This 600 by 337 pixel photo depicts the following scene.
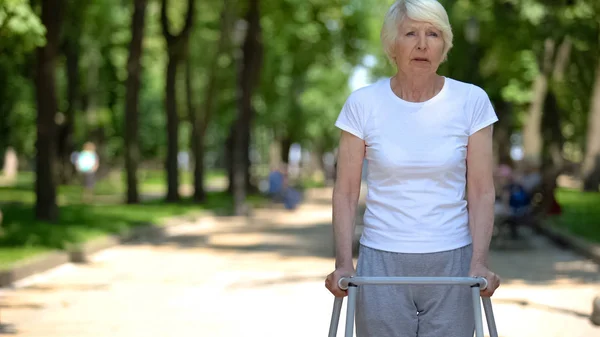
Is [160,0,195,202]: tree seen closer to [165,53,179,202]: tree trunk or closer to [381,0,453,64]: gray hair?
[165,53,179,202]: tree trunk

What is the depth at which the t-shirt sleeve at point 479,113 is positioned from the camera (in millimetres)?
4285

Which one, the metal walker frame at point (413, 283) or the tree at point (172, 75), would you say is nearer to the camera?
the metal walker frame at point (413, 283)

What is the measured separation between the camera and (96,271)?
16297 mm

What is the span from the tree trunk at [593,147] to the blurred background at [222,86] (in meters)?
0.07

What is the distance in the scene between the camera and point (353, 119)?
4316 mm

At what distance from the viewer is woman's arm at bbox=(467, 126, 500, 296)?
13.9ft

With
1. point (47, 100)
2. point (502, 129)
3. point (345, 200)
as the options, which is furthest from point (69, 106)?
point (345, 200)

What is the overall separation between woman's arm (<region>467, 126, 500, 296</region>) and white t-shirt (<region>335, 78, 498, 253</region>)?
30 millimetres

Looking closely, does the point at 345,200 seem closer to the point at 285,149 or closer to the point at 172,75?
the point at 172,75

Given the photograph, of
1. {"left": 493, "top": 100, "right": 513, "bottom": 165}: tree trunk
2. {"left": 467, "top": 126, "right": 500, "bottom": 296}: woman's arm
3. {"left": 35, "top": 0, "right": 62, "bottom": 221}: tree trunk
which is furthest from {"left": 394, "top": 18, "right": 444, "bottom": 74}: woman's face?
{"left": 493, "top": 100, "right": 513, "bottom": 165}: tree trunk

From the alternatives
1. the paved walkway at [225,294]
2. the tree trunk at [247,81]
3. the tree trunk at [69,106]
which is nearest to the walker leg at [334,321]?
the paved walkway at [225,294]

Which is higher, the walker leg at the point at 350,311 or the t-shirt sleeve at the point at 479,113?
the t-shirt sleeve at the point at 479,113

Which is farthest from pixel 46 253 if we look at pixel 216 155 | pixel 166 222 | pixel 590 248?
pixel 216 155

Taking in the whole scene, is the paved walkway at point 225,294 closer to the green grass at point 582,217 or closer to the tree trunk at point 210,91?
the green grass at point 582,217
